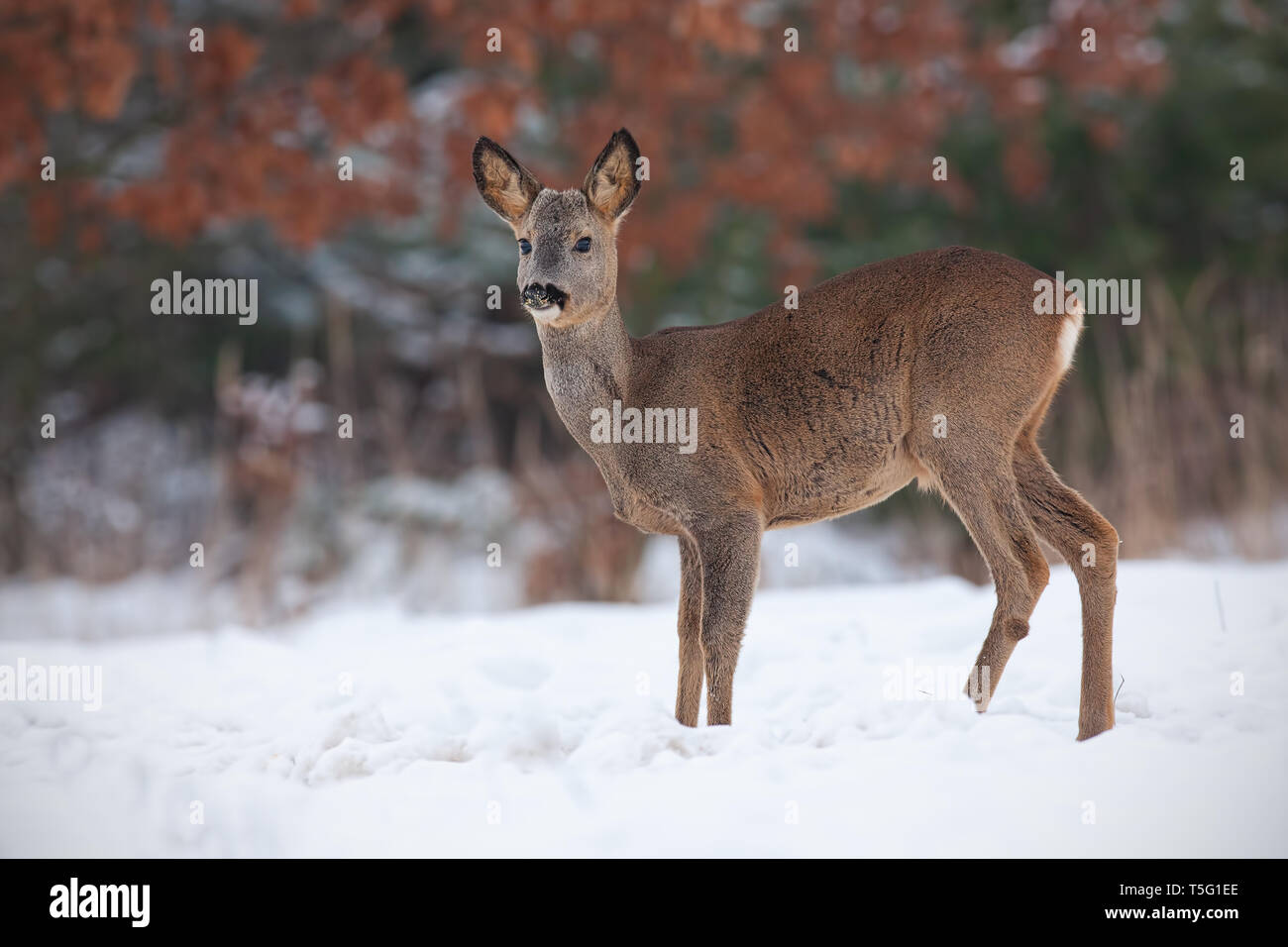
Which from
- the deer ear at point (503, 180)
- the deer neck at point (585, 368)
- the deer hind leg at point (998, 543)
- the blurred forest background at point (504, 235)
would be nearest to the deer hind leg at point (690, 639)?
the deer neck at point (585, 368)

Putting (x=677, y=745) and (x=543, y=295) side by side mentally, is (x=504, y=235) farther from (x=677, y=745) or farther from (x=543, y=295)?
(x=677, y=745)

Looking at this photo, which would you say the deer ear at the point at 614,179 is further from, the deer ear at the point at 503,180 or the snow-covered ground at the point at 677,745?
the snow-covered ground at the point at 677,745

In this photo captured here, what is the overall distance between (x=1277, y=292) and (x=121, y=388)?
1047 cm

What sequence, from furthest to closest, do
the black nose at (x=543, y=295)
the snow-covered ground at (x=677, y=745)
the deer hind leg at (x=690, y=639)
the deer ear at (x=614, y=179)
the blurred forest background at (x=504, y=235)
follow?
the blurred forest background at (x=504, y=235), the deer hind leg at (x=690, y=639), the deer ear at (x=614, y=179), the black nose at (x=543, y=295), the snow-covered ground at (x=677, y=745)

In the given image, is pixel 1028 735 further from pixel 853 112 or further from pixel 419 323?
pixel 419 323

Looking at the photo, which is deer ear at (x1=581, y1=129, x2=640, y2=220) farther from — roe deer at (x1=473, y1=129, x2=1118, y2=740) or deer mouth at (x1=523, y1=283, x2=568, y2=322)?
deer mouth at (x1=523, y1=283, x2=568, y2=322)

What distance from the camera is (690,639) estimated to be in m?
4.54

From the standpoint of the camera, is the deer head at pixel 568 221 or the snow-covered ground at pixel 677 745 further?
the deer head at pixel 568 221

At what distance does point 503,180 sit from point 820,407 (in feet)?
4.21

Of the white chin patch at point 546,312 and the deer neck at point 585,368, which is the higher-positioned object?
the white chin patch at point 546,312

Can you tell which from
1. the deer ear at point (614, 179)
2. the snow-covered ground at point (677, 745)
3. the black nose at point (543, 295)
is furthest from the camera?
the deer ear at point (614, 179)

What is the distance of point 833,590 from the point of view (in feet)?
22.2

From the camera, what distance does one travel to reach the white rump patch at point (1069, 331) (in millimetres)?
4203
